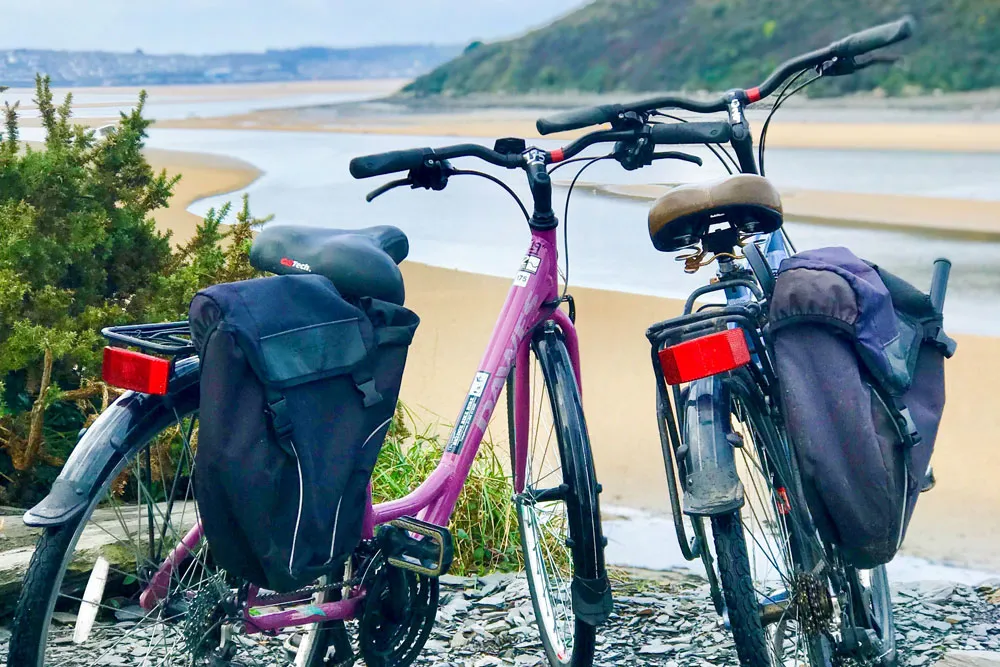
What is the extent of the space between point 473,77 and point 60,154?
46013 mm

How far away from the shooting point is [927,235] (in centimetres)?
1230

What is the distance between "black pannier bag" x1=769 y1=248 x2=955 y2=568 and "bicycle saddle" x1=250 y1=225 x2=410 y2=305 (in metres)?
0.78

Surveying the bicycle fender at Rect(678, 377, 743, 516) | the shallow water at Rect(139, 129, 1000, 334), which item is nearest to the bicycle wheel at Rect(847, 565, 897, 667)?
the bicycle fender at Rect(678, 377, 743, 516)

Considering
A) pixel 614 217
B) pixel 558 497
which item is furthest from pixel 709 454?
pixel 614 217

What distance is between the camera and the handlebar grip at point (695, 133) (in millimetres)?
2549

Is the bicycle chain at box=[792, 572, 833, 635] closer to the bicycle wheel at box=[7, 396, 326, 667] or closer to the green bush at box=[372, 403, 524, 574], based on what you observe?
the bicycle wheel at box=[7, 396, 326, 667]

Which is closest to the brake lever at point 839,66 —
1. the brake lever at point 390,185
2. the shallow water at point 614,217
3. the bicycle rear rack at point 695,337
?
the bicycle rear rack at point 695,337

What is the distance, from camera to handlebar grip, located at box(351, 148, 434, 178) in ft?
8.06

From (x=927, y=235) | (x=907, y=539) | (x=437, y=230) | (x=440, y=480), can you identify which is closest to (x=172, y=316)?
(x=440, y=480)

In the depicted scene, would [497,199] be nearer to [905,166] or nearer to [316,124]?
[905,166]

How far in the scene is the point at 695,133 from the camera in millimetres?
2559

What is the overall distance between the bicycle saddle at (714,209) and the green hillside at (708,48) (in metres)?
33.6

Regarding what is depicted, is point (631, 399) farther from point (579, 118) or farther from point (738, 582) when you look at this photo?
point (738, 582)

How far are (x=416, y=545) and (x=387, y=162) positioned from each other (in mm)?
852
